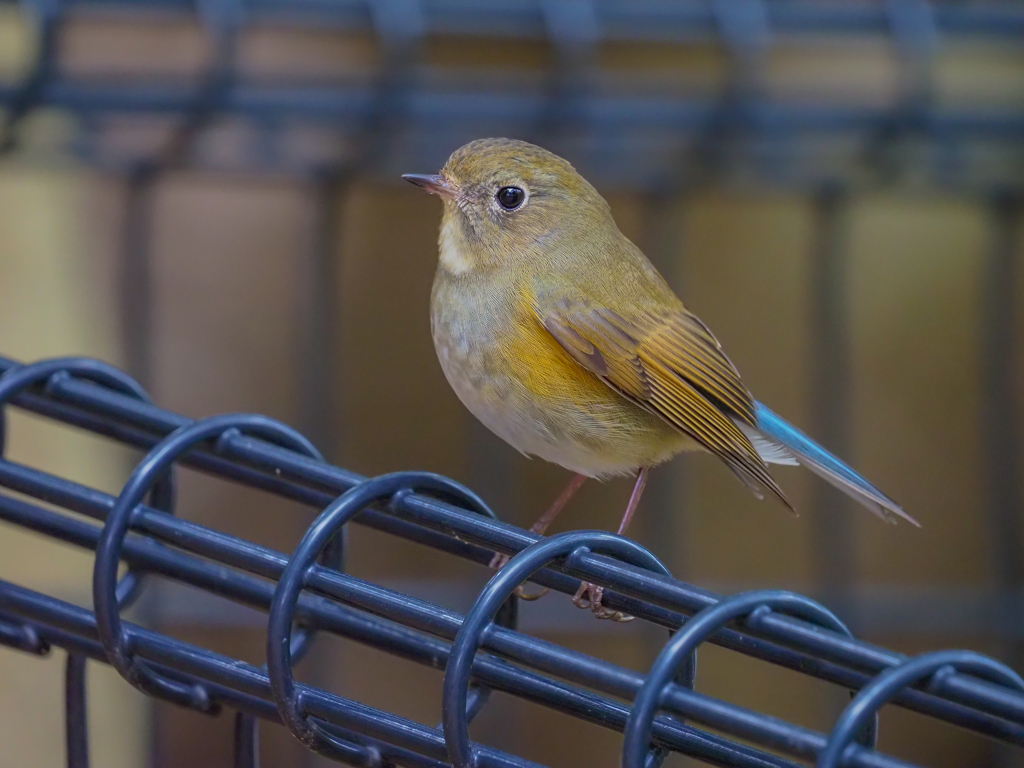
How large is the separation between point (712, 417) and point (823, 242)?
3.70ft

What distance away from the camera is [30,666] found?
2.93 metres

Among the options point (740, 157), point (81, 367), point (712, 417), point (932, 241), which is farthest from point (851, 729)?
point (932, 241)

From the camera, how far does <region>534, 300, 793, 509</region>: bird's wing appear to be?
155 centimetres

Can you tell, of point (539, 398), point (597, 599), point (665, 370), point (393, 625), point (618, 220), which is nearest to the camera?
point (393, 625)

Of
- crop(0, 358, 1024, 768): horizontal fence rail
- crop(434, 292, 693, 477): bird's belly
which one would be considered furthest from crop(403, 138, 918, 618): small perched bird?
crop(0, 358, 1024, 768): horizontal fence rail

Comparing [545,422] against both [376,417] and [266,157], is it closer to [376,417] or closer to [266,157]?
[266,157]

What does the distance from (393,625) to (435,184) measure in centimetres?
79

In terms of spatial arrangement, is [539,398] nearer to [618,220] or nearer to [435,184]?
[435,184]

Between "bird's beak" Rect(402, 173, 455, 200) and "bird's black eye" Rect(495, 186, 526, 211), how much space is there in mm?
67

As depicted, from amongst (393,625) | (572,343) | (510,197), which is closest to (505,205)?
(510,197)

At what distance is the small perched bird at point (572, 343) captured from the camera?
1508 millimetres

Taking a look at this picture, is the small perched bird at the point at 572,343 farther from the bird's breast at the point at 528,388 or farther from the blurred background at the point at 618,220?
the blurred background at the point at 618,220

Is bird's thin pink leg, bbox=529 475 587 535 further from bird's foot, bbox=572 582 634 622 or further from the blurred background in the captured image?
the blurred background

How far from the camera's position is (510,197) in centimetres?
171
